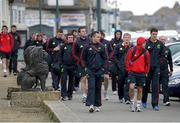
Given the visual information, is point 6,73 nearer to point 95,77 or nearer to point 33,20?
point 95,77

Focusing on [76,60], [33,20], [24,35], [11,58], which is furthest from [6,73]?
[33,20]

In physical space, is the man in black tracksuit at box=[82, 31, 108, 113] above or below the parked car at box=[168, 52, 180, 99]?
above

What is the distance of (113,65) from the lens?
19547 millimetres

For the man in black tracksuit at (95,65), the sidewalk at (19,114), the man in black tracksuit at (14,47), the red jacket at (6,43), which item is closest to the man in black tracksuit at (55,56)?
the sidewalk at (19,114)

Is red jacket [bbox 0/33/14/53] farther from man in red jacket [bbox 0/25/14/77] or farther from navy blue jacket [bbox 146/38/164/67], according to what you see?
navy blue jacket [bbox 146/38/164/67]

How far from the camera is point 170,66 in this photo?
18.1 m

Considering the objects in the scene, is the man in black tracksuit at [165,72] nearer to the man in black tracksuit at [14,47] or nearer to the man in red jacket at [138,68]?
the man in red jacket at [138,68]

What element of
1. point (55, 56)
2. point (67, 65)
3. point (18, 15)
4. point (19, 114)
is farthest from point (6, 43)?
point (18, 15)

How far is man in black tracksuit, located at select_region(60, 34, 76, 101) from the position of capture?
19.2 m

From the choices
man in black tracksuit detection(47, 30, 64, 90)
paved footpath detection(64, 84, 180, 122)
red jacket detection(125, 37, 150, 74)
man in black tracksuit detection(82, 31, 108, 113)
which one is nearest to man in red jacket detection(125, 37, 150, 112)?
red jacket detection(125, 37, 150, 74)

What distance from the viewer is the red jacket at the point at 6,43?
25208 mm

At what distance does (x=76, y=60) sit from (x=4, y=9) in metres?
23.7

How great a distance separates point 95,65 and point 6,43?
9.57 meters

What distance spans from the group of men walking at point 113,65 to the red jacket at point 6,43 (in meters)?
3.38
